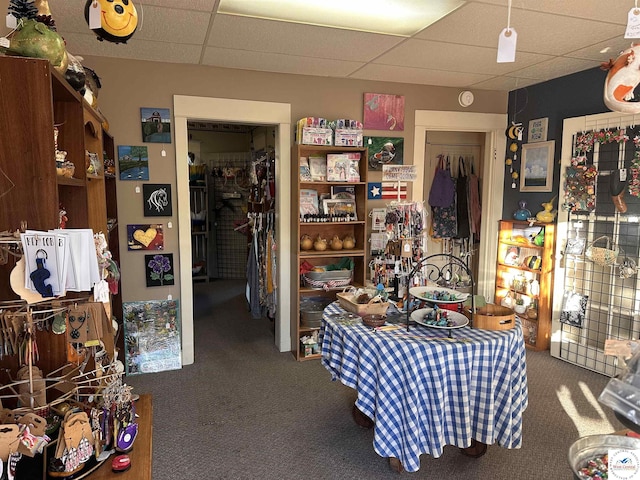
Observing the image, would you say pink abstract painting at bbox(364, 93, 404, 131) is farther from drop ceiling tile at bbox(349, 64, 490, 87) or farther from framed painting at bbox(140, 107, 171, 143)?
framed painting at bbox(140, 107, 171, 143)

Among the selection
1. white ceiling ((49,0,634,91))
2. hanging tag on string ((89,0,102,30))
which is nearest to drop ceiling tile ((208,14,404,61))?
white ceiling ((49,0,634,91))

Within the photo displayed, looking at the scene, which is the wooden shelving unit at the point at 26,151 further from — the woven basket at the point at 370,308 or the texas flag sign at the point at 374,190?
the texas flag sign at the point at 374,190

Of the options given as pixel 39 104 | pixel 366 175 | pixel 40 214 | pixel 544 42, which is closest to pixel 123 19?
pixel 39 104

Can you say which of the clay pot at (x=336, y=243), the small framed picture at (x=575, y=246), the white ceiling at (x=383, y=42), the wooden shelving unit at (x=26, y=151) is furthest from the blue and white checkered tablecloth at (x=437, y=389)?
the small framed picture at (x=575, y=246)

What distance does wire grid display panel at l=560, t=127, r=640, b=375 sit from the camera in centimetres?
329

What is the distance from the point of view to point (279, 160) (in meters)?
3.79

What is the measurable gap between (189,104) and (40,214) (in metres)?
2.30

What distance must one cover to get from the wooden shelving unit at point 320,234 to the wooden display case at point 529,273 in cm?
160

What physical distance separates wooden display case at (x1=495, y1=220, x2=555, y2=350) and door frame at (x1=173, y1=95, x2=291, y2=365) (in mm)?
2281

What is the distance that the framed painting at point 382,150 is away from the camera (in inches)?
157

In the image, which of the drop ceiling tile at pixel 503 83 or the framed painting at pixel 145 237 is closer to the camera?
the framed painting at pixel 145 237

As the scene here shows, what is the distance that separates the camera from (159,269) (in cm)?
355

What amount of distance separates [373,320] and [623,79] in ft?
5.16

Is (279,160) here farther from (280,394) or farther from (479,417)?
(479,417)
